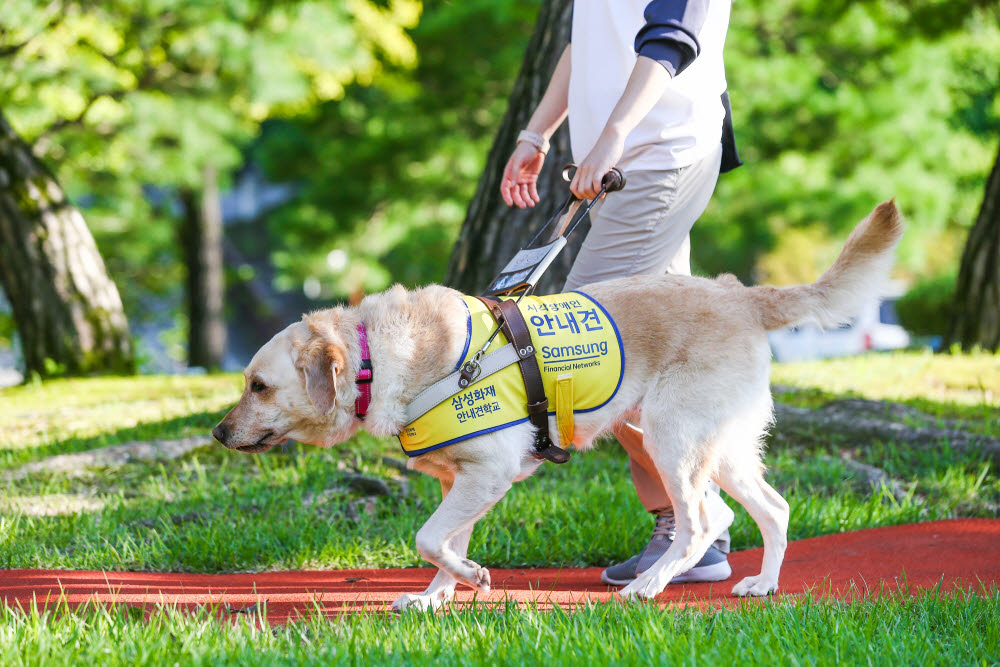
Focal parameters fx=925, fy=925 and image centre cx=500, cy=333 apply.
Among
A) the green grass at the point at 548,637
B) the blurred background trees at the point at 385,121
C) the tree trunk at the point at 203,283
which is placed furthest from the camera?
the tree trunk at the point at 203,283

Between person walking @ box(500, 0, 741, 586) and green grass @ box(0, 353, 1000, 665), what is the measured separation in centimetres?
55

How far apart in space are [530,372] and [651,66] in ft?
3.89

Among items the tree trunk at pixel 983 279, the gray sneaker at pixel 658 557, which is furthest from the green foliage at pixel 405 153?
the gray sneaker at pixel 658 557

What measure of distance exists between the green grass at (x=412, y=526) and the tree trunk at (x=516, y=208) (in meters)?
1.29

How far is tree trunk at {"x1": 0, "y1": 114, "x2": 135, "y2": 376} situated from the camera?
9.12 m

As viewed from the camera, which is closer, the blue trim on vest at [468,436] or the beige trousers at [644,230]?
the blue trim on vest at [468,436]

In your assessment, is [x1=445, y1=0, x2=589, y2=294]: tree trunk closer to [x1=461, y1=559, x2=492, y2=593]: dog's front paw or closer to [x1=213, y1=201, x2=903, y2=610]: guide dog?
[x1=213, y1=201, x2=903, y2=610]: guide dog

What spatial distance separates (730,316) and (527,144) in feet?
4.11

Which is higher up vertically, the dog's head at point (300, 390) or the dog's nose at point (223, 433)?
the dog's head at point (300, 390)

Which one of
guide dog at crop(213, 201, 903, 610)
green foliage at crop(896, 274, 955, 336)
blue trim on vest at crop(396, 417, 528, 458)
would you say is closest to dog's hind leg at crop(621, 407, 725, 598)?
guide dog at crop(213, 201, 903, 610)

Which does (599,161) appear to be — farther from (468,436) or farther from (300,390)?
(300,390)

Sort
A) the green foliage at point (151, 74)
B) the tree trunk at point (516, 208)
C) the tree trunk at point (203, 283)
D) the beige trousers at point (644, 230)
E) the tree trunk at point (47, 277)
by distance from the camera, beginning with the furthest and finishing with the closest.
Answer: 1. the tree trunk at point (203, 283)
2. the green foliage at point (151, 74)
3. the tree trunk at point (47, 277)
4. the tree trunk at point (516, 208)
5. the beige trousers at point (644, 230)

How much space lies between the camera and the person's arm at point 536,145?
4.12 metres

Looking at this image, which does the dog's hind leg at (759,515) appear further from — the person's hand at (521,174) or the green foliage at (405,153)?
the green foliage at (405,153)
